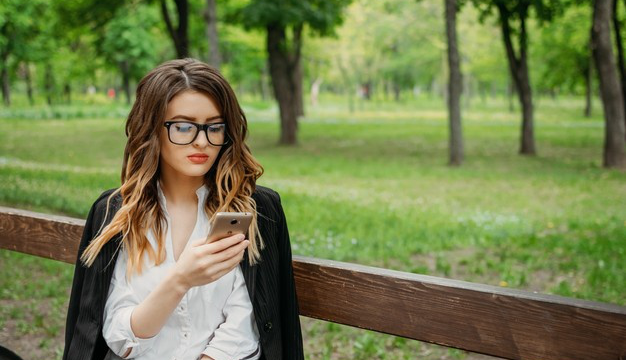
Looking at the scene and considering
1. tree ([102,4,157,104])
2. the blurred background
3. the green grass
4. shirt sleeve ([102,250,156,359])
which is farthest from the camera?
tree ([102,4,157,104])

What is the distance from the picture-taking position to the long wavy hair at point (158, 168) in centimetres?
208

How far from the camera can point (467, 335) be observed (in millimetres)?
2061

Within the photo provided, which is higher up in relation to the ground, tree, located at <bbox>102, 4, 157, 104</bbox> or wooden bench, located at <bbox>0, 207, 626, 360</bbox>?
tree, located at <bbox>102, 4, 157, 104</bbox>

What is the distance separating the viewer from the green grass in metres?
6.23

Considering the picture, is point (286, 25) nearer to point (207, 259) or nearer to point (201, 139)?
point (201, 139)

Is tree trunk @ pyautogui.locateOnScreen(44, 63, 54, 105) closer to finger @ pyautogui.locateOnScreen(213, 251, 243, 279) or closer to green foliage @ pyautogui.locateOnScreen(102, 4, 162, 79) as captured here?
green foliage @ pyautogui.locateOnScreen(102, 4, 162, 79)

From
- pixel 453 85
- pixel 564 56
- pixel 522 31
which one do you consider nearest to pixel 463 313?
pixel 453 85

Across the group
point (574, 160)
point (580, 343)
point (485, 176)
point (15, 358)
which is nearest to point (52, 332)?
point (15, 358)

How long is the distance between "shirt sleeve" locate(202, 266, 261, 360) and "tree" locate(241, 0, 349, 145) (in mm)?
18147

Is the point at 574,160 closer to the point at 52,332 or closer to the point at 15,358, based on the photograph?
the point at 52,332

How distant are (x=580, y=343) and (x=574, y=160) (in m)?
17.6

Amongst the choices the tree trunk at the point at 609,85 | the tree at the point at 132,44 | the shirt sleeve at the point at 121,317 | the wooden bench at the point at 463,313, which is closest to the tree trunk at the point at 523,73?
the tree trunk at the point at 609,85

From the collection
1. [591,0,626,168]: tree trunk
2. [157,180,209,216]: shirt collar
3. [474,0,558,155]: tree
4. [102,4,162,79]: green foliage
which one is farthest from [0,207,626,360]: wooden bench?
[102,4,162,79]: green foliage

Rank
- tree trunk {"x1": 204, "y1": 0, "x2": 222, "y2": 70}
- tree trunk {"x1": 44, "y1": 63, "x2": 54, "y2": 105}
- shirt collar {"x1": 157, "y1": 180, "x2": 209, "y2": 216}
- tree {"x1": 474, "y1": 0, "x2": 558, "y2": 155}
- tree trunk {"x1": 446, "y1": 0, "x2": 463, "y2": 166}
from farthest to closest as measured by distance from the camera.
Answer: tree trunk {"x1": 44, "y1": 63, "x2": 54, "y2": 105} < tree {"x1": 474, "y1": 0, "x2": 558, "y2": 155} < tree trunk {"x1": 446, "y1": 0, "x2": 463, "y2": 166} < tree trunk {"x1": 204, "y1": 0, "x2": 222, "y2": 70} < shirt collar {"x1": 157, "y1": 180, "x2": 209, "y2": 216}
